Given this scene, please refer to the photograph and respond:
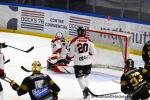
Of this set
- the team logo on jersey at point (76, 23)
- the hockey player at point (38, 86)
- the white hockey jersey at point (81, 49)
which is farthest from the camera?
the team logo on jersey at point (76, 23)

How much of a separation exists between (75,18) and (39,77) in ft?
24.2

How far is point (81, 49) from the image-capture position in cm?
903

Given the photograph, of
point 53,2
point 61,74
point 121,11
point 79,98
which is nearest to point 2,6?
point 53,2

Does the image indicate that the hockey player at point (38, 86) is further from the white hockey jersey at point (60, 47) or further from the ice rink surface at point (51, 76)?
the white hockey jersey at point (60, 47)

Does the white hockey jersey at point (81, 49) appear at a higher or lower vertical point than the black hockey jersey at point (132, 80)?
higher

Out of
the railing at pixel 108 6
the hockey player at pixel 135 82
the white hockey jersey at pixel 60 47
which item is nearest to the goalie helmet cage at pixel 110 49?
the white hockey jersey at pixel 60 47

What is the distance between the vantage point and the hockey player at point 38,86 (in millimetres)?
7098

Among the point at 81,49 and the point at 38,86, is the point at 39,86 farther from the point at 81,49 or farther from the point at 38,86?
the point at 81,49

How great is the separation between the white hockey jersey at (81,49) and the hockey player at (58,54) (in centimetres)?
200

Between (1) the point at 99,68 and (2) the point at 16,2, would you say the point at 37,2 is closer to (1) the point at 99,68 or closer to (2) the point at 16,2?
(2) the point at 16,2

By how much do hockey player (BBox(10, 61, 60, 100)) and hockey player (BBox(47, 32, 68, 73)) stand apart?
149 inches

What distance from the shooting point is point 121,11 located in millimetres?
13938

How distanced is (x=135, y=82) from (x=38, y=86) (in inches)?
56.8

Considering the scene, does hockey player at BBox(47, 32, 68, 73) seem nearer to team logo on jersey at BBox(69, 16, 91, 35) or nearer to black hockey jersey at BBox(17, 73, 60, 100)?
team logo on jersey at BBox(69, 16, 91, 35)
